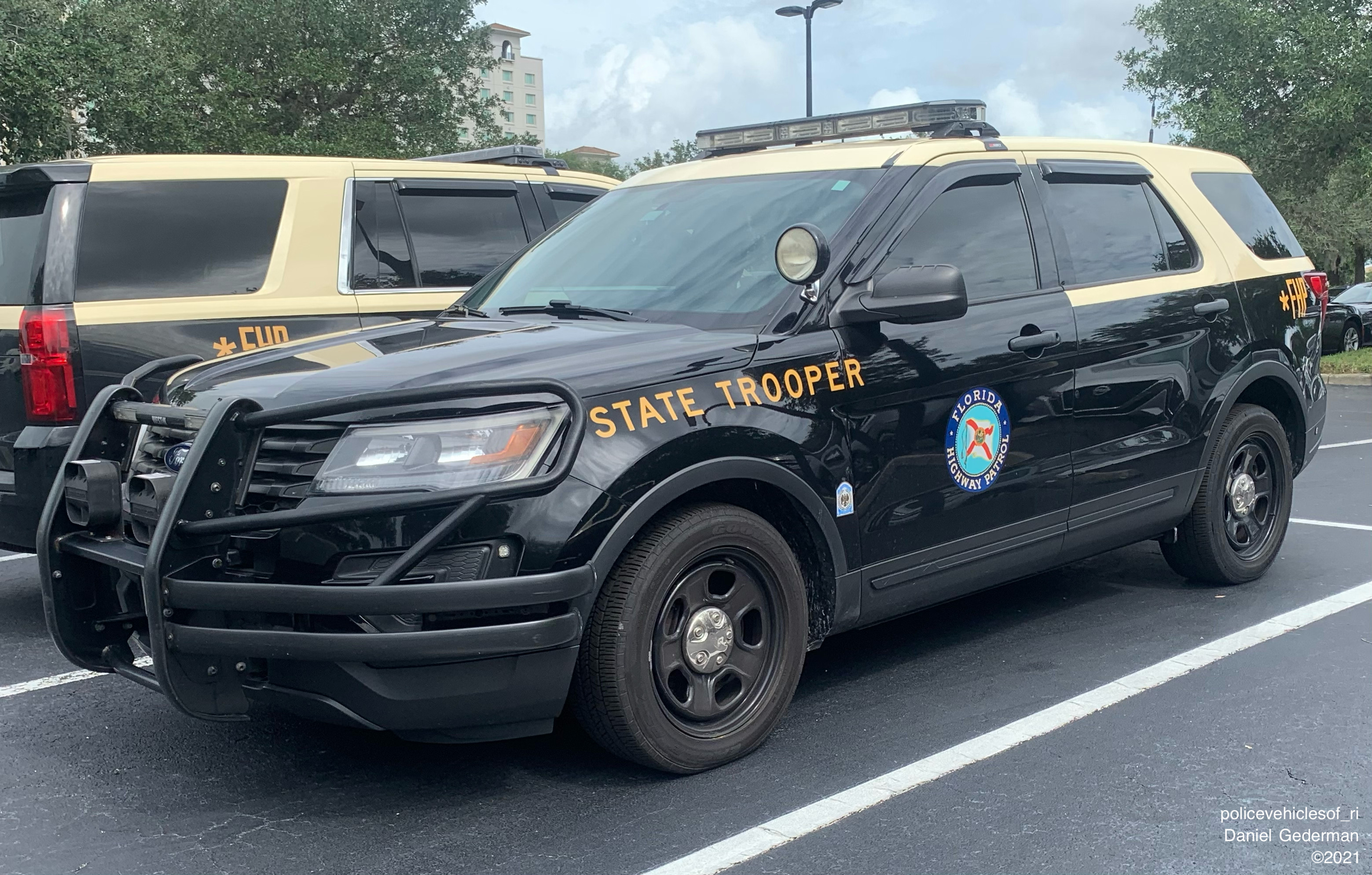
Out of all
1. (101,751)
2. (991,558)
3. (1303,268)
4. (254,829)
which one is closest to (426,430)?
(254,829)

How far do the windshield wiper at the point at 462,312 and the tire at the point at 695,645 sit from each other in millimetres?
1325

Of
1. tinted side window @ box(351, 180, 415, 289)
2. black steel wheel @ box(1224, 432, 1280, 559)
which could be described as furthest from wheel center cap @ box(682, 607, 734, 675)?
tinted side window @ box(351, 180, 415, 289)

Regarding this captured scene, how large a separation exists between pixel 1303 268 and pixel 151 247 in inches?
208

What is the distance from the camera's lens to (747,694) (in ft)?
12.3

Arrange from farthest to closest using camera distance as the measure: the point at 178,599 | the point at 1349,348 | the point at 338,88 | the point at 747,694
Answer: the point at 338,88 < the point at 1349,348 < the point at 747,694 < the point at 178,599

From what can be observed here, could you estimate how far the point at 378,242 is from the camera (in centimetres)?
669

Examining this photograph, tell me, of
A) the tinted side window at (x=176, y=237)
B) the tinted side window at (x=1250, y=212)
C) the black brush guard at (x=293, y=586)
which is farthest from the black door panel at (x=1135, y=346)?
the tinted side window at (x=176, y=237)

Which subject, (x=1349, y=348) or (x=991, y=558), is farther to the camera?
(x=1349, y=348)

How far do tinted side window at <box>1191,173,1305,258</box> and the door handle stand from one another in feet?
5.27

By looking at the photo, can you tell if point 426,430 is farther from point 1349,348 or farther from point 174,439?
point 1349,348

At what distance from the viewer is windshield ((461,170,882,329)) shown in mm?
4090

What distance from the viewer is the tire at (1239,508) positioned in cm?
546

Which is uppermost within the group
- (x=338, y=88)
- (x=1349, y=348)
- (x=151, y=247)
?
(x=338, y=88)

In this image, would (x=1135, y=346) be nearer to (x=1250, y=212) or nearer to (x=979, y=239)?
(x=979, y=239)
